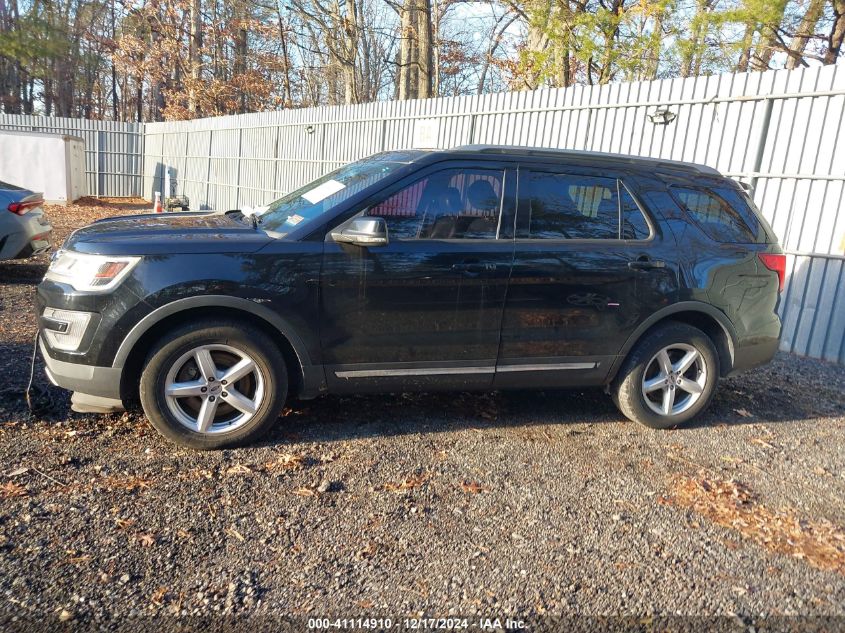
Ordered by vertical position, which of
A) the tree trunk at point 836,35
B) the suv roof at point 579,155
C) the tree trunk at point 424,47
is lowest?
the suv roof at point 579,155

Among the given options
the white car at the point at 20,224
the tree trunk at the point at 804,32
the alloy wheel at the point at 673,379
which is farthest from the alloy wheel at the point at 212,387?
the tree trunk at the point at 804,32

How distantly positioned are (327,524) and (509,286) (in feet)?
6.12

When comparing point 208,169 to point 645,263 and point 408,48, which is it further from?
point 645,263

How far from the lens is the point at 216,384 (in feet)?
12.6

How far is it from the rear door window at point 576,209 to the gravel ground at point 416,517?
1.39 m

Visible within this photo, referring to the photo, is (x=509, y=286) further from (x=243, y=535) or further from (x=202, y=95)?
(x=202, y=95)

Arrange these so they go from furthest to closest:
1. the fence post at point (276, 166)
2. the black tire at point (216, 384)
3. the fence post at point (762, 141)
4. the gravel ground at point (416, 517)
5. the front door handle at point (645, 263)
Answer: the fence post at point (276, 166) < the fence post at point (762, 141) < the front door handle at point (645, 263) < the black tire at point (216, 384) < the gravel ground at point (416, 517)

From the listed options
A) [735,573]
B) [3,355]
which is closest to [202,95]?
[3,355]

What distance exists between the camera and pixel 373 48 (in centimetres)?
3219

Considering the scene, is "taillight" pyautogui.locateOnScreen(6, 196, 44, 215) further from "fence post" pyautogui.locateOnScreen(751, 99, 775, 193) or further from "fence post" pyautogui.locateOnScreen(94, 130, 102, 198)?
"fence post" pyautogui.locateOnScreen(94, 130, 102, 198)

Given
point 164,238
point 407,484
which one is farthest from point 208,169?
point 407,484

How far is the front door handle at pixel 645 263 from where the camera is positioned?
4.48 metres

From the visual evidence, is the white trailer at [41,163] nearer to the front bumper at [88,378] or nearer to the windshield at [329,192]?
the windshield at [329,192]

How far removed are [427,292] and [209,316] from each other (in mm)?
1299
